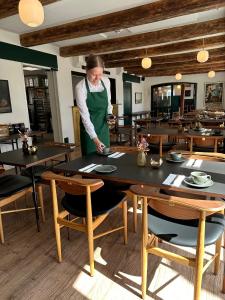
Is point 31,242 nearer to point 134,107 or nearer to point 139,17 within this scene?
point 139,17

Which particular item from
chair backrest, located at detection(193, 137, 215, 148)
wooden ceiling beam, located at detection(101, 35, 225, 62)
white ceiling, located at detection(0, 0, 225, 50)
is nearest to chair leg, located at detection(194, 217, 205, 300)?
chair backrest, located at detection(193, 137, 215, 148)

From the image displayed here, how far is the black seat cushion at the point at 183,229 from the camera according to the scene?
132 cm

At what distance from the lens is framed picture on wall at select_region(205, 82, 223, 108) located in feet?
37.2

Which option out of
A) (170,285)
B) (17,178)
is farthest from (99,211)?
(17,178)

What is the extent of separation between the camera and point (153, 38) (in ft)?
15.7

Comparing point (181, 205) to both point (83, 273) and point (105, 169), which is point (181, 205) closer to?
point (105, 169)

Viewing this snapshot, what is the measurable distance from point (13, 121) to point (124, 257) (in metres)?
3.85

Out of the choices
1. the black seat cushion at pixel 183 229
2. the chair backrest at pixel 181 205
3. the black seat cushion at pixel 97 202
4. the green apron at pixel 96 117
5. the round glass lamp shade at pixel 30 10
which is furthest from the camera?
the green apron at pixel 96 117

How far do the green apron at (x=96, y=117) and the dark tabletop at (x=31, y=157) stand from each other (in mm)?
314

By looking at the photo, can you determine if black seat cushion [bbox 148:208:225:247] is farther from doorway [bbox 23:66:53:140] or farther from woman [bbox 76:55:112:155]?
doorway [bbox 23:66:53:140]

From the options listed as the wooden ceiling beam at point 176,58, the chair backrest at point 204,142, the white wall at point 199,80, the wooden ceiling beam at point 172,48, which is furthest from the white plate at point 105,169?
the white wall at point 199,80

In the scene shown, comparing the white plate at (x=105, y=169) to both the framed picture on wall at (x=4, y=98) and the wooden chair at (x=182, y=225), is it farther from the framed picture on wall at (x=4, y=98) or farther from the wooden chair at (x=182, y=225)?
the framed picture on wall at (x=4, y=98)

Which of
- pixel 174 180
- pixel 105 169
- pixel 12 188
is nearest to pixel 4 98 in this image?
pixel 12 188

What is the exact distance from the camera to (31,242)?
2.17m
